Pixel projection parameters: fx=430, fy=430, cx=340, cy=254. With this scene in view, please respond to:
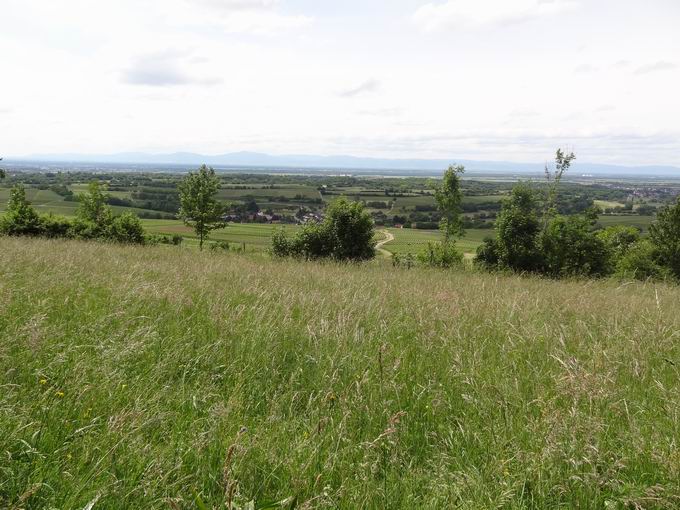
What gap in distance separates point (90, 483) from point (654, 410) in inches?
→ 134

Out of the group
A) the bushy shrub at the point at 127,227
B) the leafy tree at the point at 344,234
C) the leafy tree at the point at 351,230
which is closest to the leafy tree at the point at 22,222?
the bushy shrub at the point at 127,227

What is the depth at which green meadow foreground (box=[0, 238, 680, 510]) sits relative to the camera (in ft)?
6.91

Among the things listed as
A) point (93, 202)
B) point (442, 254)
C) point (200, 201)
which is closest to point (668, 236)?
point (442, 254)

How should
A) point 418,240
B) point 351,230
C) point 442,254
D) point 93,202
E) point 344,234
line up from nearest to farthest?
point 351,230 → point 344,234 → point 93,202 → point 442,254 → point 418,240

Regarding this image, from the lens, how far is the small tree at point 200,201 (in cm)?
3962

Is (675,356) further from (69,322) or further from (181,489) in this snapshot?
(69,322)

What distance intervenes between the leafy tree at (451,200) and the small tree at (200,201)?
22573mm

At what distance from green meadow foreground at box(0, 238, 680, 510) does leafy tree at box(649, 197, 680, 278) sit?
46.3 m

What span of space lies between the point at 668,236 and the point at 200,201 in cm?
4628

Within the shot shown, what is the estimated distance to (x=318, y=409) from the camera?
2.83 meters

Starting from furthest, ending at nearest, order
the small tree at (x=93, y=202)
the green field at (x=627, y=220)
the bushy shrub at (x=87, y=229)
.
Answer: the green field at (x=627, y=220) < the small tree at (x=93, y=202) < the bushy shrub at (x=87, y=229)

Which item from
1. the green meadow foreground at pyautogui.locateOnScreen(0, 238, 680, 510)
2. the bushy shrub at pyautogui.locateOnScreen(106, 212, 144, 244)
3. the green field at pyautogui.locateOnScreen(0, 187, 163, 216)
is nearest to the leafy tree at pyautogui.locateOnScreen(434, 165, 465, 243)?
the bushy shrub at pyautogui.locateOnScreen(106, 212, 144, 244)

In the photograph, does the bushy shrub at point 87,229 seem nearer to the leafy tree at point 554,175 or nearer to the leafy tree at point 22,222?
the leafy tree at point 22,222

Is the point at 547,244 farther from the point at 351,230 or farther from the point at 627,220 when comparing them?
the point at 627,220
